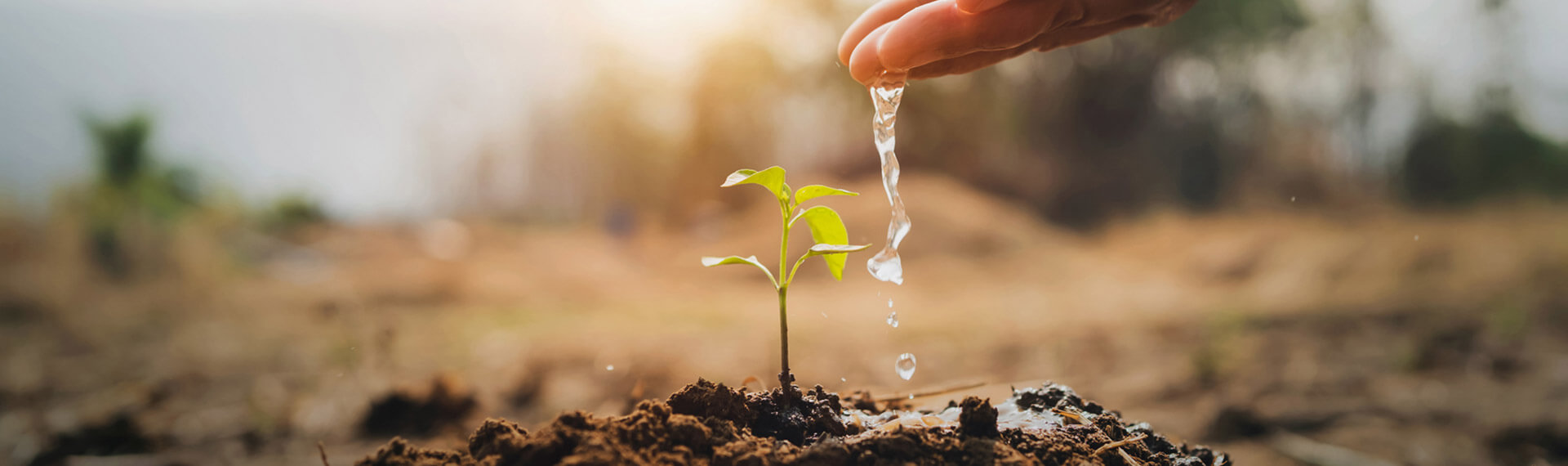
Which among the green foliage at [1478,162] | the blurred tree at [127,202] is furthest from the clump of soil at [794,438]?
the green foliage at [1478,162]

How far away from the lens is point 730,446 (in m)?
0.91

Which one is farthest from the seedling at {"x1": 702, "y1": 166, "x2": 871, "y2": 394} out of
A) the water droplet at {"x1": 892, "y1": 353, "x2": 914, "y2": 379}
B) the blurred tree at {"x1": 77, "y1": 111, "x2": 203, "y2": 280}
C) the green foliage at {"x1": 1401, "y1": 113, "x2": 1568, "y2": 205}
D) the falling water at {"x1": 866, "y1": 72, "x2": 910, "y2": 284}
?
the green foliage at {"x1": 1401, "y1": 113, "x2": 1568, "y2": 205}

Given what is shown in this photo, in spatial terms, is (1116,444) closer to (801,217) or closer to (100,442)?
(801,217)

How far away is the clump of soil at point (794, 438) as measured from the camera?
2.92 ft

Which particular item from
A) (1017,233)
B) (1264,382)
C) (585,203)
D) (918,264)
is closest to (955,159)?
(1017,233)

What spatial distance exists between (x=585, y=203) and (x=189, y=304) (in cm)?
908

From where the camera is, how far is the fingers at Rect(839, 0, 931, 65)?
1.61 meters

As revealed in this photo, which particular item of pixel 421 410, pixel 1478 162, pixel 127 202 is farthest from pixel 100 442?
pixel 1478 162

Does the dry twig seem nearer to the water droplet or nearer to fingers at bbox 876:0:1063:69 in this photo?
the water droplet

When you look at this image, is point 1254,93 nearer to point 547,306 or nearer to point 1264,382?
point 1264,382

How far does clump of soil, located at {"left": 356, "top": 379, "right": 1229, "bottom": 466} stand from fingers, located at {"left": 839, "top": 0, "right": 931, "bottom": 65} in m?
0.85

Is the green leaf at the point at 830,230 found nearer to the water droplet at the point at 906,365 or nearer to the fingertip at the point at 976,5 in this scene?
the water droplet at the point at 906,365

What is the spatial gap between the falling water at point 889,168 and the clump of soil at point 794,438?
0.91 ft

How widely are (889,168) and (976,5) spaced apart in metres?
0.39
